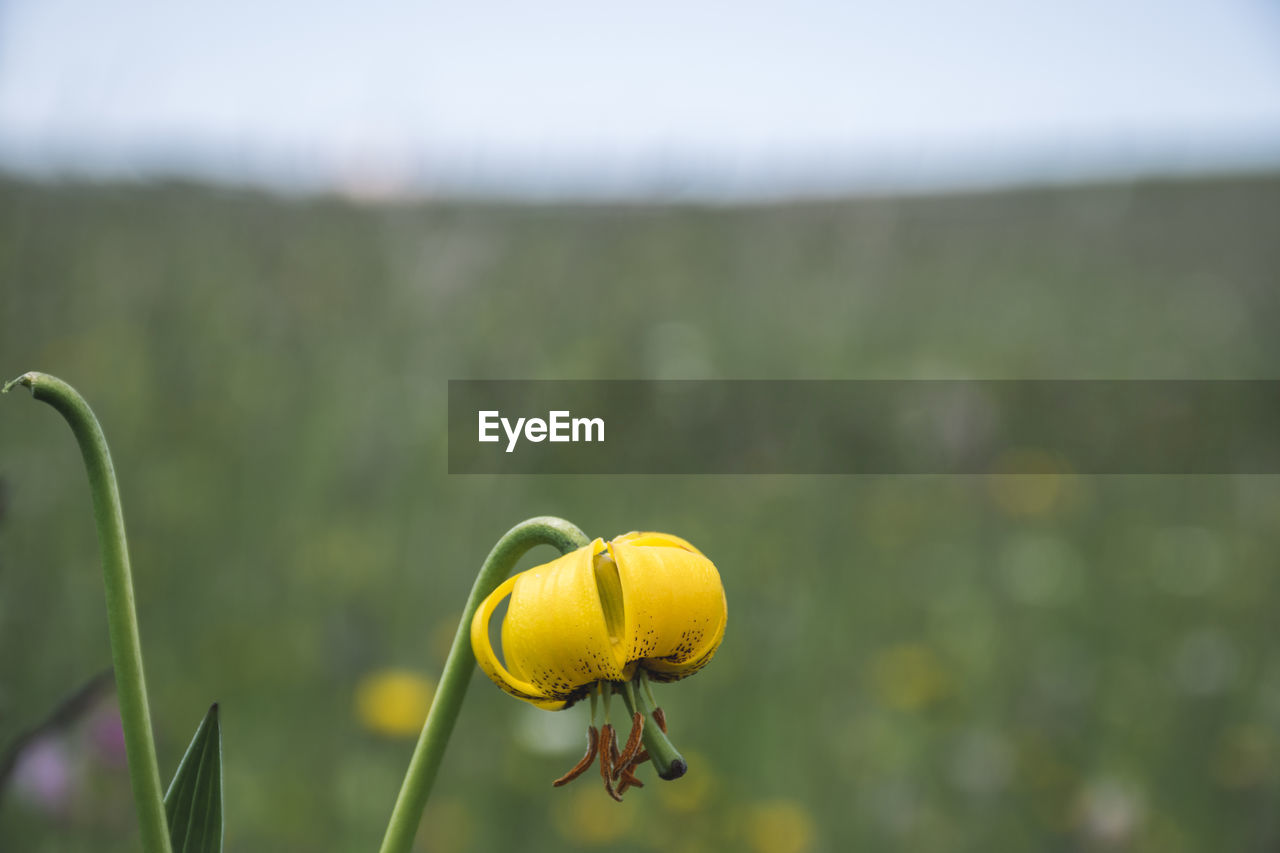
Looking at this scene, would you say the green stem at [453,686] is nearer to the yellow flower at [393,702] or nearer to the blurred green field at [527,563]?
the blurred green field at [527,563]

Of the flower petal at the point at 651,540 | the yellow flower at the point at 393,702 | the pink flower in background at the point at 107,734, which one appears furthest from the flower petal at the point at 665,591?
the yellow flower at the point at 393,702

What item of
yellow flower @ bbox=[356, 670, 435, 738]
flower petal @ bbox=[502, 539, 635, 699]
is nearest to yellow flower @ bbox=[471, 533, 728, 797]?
flower petal @ bbox=[502, 539, 635, 699]

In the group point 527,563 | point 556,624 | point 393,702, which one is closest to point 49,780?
point 393,702

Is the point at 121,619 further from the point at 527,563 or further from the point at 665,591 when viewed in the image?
the point at 527,563

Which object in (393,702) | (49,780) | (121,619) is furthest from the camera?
(393,702)

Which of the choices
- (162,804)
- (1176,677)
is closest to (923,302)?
(1176,677)

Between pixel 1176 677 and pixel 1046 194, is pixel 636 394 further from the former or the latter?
pixel 1046 194
